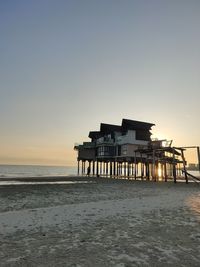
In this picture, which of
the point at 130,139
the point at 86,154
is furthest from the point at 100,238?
the point at 86,154

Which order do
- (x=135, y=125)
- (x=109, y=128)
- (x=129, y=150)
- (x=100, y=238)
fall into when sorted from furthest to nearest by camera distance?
(x=109, y=128) < (x=135, y=125) < (x=129, y=150) < (x=100, y=238)

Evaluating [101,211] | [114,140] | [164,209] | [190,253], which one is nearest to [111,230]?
[190,253]

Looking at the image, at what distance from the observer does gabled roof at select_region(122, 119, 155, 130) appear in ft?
179

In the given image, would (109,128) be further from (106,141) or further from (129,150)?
(129,150)

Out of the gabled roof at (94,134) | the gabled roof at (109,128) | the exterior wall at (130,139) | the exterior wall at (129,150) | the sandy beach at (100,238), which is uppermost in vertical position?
the gabled roof at (109,128)

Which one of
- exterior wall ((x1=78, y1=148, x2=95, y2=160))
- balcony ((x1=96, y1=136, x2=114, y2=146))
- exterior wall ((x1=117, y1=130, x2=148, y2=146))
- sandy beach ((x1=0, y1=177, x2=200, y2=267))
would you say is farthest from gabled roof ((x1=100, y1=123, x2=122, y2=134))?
sandy beach ((x1=0, y1=177, x2=200, y2=267))

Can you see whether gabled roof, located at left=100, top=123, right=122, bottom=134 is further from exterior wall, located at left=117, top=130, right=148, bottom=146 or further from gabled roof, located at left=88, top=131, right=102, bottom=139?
exterior wall, located at left=117, top=130, right=148, bottom=146

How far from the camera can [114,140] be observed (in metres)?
58.2

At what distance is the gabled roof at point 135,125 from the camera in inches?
2144

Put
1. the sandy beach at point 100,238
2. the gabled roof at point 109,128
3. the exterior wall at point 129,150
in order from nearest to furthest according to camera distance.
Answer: the sandy beach at point 100,238 < the exterior wall at point 129,150 < the gabled roof at point 109,128

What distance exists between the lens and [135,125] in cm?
5462

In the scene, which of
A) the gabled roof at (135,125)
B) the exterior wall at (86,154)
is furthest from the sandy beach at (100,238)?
the exterior wall at (86,154)

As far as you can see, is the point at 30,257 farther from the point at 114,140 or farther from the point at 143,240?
the point at 114,140

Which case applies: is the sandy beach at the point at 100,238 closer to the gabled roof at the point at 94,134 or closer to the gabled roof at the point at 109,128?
the gabled roof at the point at 109,128
